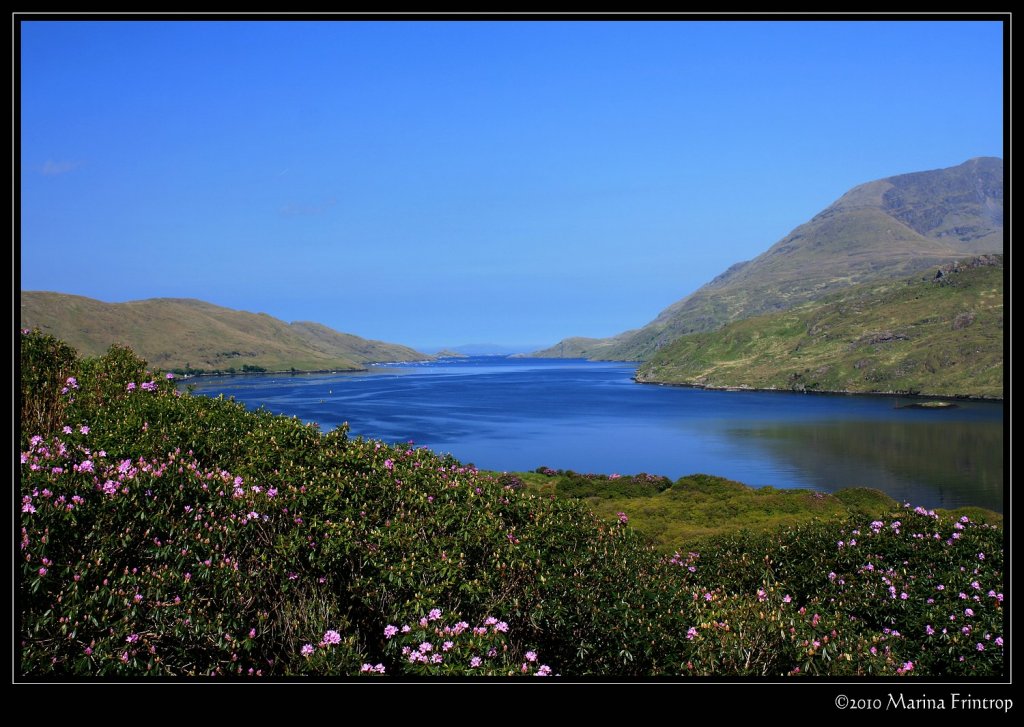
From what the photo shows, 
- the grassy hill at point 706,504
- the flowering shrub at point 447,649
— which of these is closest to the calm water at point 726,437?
the grassy hill at point 706,504

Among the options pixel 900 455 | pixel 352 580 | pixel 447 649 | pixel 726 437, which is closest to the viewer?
pixel 447 649

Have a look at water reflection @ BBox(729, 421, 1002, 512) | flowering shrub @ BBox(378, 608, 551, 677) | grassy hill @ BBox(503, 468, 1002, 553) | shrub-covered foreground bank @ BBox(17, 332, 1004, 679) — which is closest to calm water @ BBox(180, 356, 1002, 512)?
water reflection @ BBox(729, 421, 1002, 512)

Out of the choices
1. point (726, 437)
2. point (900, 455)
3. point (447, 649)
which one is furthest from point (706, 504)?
point (726, 437)

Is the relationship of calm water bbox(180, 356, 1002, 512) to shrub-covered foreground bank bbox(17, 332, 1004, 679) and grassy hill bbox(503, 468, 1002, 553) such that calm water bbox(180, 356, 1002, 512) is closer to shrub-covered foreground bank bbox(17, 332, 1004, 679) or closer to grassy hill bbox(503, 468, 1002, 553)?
grassy hill bbox(503, 468, 1002, 553)

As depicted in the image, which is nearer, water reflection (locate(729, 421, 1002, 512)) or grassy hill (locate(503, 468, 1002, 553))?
Result: grassy hill (locate(503, 468, 1002, 553))

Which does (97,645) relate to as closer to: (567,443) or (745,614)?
(745,614)

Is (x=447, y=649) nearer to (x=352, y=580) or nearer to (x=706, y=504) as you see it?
(x=352, y=580)
